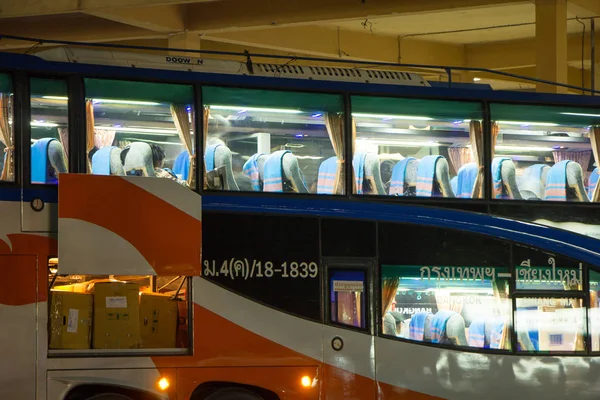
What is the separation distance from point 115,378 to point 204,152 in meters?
2.27

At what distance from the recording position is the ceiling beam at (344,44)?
770 inches

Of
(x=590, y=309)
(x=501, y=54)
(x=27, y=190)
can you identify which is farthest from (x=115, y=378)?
(x=501, y=54)

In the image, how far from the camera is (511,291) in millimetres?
9641

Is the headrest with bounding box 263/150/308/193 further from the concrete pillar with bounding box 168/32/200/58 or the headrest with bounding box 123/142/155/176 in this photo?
the concrete pillar with bounding box 168/32/200/58

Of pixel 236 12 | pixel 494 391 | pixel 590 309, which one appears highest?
pixel 236 12

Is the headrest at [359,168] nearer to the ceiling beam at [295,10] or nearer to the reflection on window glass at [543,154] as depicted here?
the reflection on window glass at [543,154]

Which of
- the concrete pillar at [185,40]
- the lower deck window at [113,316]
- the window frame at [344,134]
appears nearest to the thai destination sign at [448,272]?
the window frame at [344,134]

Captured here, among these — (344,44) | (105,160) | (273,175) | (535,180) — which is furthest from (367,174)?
(344,44)

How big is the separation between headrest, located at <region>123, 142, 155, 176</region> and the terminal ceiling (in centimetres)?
692

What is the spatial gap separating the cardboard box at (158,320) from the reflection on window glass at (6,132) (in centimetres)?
174

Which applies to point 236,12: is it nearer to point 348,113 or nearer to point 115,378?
point 348,113

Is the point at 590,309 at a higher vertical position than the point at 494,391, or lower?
higher

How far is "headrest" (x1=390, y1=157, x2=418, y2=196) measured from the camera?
9414mm

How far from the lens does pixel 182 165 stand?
345 inches
